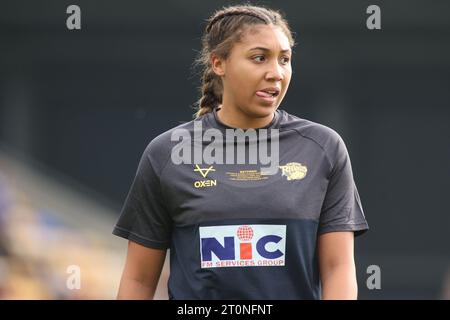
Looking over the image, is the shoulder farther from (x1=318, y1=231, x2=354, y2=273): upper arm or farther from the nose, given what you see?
(x1=318, y1=231, x2=354, y2=273): upper arm

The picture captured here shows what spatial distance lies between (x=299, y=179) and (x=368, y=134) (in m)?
5.50

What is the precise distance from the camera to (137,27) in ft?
25.0

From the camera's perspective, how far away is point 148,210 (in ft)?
9.06

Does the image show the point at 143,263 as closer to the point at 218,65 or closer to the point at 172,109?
the point at 218,65

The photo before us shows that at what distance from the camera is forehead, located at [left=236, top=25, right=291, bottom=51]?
2.67m

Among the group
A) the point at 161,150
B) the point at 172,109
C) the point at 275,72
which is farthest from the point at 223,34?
the point at 172,109

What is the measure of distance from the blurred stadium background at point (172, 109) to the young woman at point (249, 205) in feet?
15.3

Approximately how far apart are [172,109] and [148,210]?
208 inches

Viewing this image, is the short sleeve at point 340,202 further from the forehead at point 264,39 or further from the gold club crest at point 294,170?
the forehead at point 264,39

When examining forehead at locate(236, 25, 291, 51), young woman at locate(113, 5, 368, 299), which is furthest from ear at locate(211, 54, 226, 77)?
forehead at locate(236, 25, 291, 51)

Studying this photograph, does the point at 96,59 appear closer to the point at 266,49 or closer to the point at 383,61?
the point at 383,61

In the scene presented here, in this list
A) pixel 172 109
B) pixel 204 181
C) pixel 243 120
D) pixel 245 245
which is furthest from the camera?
pixel 172 109

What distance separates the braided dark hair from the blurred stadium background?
14.6ft
